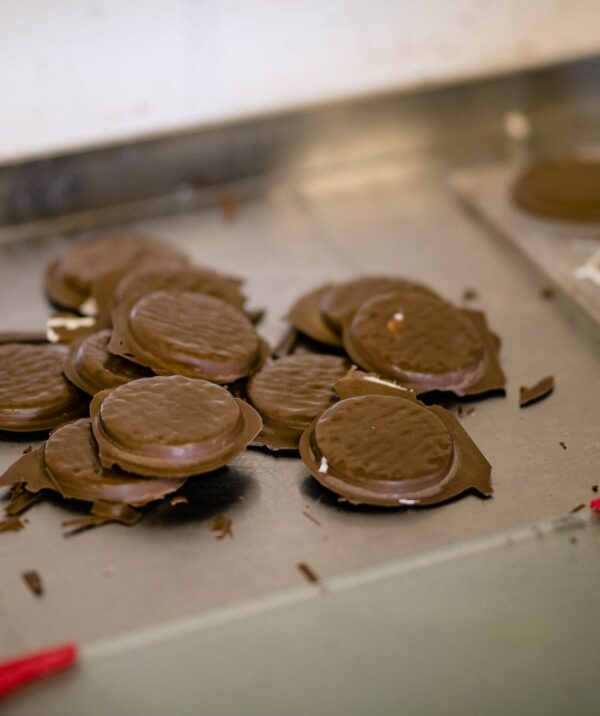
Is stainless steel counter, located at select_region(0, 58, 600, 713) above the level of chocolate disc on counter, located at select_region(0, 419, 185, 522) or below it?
below

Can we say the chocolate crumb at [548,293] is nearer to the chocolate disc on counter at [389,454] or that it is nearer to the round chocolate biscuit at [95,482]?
the chocolate disc on counter at [389,454]

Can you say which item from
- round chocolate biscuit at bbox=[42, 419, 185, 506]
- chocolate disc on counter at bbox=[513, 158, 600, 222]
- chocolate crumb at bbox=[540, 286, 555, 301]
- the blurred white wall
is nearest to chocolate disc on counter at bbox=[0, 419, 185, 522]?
round chocolate biscuit at bbox=[42, 419, 185, 506]

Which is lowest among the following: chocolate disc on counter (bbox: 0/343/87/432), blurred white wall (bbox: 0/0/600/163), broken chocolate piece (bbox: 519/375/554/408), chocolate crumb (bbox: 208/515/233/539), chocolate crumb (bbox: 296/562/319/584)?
broken chocolate piece (bbox: 519/375/554/408)

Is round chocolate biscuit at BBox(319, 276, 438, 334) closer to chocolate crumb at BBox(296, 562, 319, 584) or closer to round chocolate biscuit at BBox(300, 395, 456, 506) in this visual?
round chocolate biscuit at BBox(300, 395, 456, 506)

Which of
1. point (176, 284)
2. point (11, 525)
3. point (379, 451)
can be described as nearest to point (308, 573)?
point (379, 451)

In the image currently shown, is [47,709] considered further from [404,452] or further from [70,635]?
[404,452]

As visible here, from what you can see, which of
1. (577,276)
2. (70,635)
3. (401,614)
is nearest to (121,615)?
(70,635)
